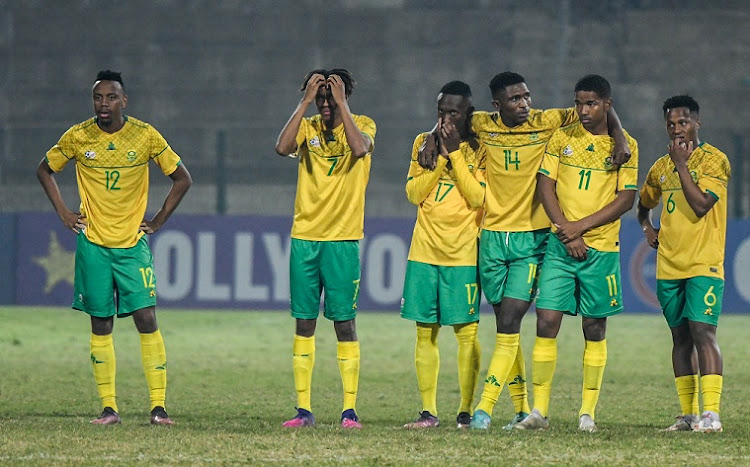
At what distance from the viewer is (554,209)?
6.51 metres

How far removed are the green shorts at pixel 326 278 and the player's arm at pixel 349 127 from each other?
51cm

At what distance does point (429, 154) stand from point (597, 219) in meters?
0.92

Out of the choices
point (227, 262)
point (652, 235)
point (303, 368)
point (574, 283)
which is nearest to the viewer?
point (574, 283)

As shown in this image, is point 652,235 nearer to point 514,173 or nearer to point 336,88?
point 514,173

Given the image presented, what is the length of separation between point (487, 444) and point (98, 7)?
614 inches

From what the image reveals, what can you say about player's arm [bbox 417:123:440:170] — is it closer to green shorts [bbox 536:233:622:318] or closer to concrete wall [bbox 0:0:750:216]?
green shorts [bbox 536:233:622:318]

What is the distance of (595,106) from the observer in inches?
256

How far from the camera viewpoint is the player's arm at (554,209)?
646 centimetres

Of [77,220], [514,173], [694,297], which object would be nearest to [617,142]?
[514,173]

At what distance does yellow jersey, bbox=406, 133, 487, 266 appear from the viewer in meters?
6.69

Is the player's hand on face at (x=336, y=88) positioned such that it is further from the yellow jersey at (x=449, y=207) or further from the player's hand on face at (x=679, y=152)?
the player's hand on face at (x=679, y=152)

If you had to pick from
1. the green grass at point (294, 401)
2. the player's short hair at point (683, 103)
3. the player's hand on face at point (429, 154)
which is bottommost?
the green grass at point (294, 401)

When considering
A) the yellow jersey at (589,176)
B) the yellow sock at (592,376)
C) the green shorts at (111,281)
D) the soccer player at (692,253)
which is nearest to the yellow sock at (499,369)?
the yellow sock at (592,376)

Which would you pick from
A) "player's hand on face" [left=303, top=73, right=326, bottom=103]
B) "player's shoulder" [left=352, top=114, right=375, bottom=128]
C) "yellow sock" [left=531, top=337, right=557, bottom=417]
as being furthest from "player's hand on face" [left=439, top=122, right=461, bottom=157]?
"yellow sock" [left=531, top=337, right=557, bottom=417]
